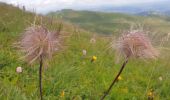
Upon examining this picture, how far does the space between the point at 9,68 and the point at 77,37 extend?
5.29 meters

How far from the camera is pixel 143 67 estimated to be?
9.46 meters

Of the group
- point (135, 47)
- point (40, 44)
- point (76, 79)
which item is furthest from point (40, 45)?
point (76, 79)

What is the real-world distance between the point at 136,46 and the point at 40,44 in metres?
0.77

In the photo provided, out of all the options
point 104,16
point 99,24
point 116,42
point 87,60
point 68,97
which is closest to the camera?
point 116,42

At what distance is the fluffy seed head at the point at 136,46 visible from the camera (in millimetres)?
3180

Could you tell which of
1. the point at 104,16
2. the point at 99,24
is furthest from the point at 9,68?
the point at 104,16

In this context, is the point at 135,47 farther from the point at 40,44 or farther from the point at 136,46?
the point at 40,44

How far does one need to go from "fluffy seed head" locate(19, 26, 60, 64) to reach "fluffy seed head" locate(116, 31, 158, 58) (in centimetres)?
54

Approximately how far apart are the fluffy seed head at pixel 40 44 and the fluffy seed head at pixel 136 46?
0.54m

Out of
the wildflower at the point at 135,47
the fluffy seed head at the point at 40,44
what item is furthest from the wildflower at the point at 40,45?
the wildflower at the point at 135,47

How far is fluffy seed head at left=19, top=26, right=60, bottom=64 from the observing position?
9.78 ft

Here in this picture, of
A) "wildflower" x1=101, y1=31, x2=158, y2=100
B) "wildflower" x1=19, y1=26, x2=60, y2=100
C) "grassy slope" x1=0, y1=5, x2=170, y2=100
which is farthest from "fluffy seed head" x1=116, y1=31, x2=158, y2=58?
"grassy slope" x1=0, y1=5, x2=170, y2=100

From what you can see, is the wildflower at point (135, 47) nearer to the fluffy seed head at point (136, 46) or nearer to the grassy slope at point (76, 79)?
the fluffy seed head at point (136, 46)

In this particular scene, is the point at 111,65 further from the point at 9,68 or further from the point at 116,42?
the point at 116,42
